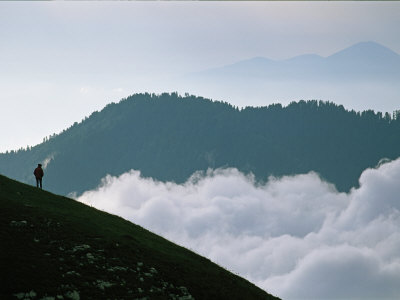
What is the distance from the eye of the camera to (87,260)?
38.9m

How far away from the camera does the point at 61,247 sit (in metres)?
39.7

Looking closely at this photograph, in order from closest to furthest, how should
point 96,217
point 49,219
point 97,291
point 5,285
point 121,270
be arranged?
point 5,285 < point 97,291 < point 121,270 < point 49,219 < point 96,217

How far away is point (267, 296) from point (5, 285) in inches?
941

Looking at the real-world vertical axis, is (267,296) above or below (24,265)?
above

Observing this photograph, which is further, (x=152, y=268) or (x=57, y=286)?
(x=152, y=268)

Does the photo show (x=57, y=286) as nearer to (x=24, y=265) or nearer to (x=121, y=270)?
(x=24, y=265)

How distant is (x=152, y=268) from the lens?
136 ft

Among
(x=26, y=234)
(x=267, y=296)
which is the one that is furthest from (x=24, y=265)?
(x=267, y=296)

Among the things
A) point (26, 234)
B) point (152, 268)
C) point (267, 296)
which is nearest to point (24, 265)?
point (26, 234)

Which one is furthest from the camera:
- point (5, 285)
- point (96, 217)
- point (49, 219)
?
point (96, 217)

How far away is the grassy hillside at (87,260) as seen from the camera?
34.1 metres

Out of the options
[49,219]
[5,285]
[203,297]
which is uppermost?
[49,219]

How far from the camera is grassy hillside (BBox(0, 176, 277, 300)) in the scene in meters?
34.1

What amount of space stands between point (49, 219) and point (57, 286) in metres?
12.2
